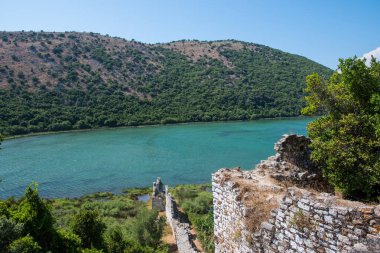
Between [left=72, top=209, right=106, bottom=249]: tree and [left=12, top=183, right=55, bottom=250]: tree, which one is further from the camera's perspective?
[left=72, top=209, right=106, bottom=249]: tree

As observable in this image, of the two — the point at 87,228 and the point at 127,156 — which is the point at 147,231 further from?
the point at 127,156

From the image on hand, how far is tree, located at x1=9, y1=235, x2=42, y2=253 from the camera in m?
10.1

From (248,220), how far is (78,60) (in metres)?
120

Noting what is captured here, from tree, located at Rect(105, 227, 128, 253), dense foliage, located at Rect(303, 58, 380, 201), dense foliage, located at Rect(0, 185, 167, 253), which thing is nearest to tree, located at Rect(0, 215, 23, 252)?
dense foliage, located at Rect(0, 185, 167, 253)

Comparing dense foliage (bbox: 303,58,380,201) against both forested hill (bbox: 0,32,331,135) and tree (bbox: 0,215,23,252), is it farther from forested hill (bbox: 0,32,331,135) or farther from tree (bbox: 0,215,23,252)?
forested hill (bbox: 0,32,331,135)

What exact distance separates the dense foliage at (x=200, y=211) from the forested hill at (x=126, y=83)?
2361 inches

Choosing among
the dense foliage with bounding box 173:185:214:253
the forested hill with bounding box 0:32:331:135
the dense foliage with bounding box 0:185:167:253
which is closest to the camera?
the dense foliage with bounding box 0:185:167:253

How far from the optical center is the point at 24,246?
407 inches

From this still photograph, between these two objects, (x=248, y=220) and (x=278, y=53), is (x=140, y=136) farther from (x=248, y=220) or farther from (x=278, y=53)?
(x=278, y=53)

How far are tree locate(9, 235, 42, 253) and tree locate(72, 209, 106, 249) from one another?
479 centimetres

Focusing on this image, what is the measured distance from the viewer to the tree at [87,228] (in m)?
15.4

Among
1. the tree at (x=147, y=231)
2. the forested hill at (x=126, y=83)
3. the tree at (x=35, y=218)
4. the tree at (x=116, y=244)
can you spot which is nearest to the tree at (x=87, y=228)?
the tree at (x=116, y=244)

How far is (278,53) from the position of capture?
505 ft

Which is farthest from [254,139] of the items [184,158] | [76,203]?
[76,203]
